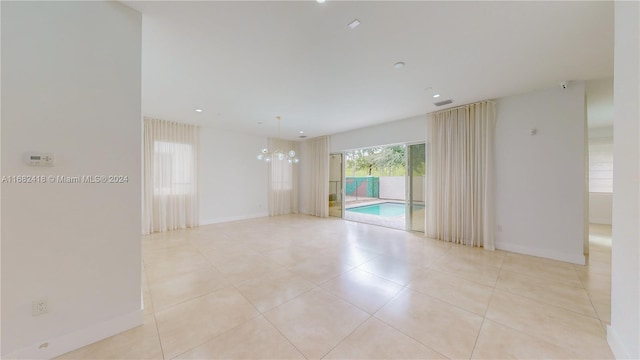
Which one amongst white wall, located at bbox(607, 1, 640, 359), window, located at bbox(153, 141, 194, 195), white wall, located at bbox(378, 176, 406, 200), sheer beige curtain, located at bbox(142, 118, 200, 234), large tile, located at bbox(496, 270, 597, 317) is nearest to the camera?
white wall, located at bbox(607, 1, 640, 359)

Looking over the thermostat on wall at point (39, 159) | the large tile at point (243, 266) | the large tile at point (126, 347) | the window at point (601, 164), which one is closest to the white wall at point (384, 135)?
the large tile at point (243, 266)

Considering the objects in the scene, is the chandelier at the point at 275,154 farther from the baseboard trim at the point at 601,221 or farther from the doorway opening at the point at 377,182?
the baseboard trim at the point at 601,221

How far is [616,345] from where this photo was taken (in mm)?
1503

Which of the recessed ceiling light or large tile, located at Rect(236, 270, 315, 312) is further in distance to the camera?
large tile, located at Rect(236, 270, 315, 312)

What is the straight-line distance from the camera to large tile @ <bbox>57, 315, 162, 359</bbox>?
59.9 inches

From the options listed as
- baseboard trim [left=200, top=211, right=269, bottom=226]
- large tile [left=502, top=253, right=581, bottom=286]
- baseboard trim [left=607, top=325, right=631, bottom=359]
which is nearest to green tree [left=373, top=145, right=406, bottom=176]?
baseboard trim [left=200, top=211, right=269, bottom=226]

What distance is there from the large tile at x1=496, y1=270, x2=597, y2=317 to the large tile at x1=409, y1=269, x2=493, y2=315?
321 mm

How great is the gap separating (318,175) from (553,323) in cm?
588

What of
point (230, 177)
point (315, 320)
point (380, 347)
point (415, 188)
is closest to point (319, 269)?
point (315, 320)

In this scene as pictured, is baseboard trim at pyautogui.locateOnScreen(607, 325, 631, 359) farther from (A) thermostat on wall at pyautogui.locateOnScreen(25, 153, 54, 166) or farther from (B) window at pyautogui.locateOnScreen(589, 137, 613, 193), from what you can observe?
(B) window at pyautogui.locateOnScreen(589, 137, 613, 193)

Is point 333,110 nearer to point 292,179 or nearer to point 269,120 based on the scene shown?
point 269,120

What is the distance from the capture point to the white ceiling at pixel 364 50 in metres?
1.82

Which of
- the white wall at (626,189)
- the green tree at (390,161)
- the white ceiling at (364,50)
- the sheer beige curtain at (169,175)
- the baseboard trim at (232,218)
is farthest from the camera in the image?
the green tree at (390,161)

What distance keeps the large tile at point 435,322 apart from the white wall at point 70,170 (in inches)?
91.2
